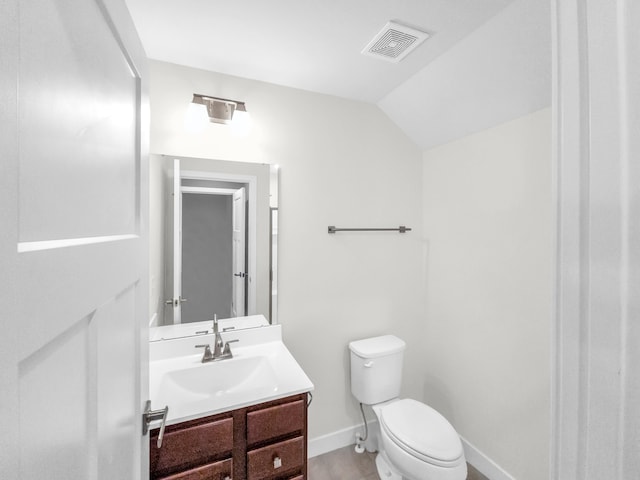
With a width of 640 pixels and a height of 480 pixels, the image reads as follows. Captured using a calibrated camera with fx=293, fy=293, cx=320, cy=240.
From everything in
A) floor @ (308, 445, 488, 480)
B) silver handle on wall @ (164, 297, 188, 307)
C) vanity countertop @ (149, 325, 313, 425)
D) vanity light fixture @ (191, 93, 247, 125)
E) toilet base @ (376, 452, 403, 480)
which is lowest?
floor @ (308, 445, 488, 480)

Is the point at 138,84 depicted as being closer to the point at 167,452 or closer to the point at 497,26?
the point at 167,452

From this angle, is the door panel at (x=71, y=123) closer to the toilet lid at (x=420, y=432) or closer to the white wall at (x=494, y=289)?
the toilet lid at (x=420, y=432)

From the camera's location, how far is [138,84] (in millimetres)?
792

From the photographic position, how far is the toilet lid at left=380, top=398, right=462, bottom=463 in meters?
1.41

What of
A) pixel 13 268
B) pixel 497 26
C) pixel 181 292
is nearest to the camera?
pixel 13 268

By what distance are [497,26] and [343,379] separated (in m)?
2.14

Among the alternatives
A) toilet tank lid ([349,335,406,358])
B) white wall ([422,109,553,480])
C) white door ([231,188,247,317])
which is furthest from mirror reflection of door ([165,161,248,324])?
white wall ([422,109,553,480])

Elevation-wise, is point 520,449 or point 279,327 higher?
point 279,327

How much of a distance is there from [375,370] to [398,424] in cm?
34

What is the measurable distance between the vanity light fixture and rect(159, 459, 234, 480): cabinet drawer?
1627 mm

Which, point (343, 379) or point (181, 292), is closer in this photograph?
point (181, 292)

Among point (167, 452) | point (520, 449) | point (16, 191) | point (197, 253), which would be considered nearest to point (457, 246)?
point (520, 449)

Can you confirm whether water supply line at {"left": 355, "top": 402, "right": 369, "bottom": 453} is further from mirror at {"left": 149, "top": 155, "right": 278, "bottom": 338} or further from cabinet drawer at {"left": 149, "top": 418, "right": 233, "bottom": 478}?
cabinet drawer at {"left": 149, "top": 418, "right": 233, "bottom": 478}

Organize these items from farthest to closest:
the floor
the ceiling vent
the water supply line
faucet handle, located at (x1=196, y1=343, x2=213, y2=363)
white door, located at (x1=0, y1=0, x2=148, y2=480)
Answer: the water supply line < the floor < faucet handle, located at (x1=196, y1=343, x2=213, y2=363) < the ceiling vent < white door, located at (x1=0, y1=0, x2=148, y2=480)
